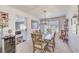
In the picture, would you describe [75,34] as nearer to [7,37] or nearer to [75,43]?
[75,43]

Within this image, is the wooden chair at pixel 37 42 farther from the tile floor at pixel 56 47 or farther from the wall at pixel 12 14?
the wall at pixel 12 14

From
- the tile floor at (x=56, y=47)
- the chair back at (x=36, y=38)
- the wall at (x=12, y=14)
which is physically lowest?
the tile floor at (x=56, y=47)

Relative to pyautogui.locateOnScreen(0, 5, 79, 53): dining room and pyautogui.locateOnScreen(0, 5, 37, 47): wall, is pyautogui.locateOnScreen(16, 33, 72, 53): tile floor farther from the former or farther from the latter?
pyautogui.locateOnScreen(0, 5, 37, 47): wall

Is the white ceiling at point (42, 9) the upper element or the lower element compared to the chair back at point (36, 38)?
upper

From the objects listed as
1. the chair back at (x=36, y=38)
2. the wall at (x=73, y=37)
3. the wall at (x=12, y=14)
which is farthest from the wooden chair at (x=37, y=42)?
the wall at (x=73, y=37)

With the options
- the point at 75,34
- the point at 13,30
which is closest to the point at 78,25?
the point at 75,34

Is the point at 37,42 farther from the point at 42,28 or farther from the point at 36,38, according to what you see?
the point at 42,28

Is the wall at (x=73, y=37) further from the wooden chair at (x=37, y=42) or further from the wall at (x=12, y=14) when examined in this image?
the wall at (x=12, y=14)

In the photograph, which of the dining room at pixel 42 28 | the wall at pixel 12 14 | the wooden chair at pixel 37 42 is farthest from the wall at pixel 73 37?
the wall at pixel 12 14

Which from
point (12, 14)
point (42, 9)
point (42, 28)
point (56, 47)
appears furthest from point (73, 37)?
point (12, 14)

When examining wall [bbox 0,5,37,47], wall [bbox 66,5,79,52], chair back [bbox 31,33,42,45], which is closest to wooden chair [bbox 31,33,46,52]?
chair back [bbox 31,33,42,45]

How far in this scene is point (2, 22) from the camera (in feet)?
6.72
